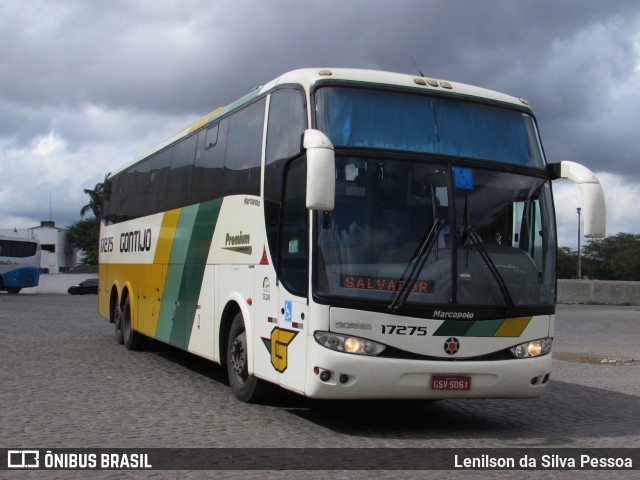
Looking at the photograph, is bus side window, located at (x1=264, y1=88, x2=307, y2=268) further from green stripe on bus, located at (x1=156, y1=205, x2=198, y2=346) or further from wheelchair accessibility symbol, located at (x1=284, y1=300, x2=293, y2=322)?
green stripe on bus, located at (x1=156, y1=205, x2=198, y2=346)

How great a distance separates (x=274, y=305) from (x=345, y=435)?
1.55 m

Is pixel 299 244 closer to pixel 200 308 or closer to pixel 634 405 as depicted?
pixel 200 308

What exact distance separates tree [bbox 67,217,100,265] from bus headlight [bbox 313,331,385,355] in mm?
90418

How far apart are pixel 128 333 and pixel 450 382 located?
955 centimetres

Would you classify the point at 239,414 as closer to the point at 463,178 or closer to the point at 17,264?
the point at 463,178

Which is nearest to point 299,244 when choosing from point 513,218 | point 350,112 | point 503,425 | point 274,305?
point 274,305

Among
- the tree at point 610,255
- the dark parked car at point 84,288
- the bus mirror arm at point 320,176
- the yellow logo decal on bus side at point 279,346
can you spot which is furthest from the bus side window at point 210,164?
the tree at point 610,255

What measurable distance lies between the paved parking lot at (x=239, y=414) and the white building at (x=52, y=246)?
90.0m

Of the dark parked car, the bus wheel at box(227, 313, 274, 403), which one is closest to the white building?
the dark parked car

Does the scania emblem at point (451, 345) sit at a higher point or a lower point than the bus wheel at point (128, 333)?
higher

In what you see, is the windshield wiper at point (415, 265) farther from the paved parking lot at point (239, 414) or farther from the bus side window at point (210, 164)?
the bus side window at point (210, 164)

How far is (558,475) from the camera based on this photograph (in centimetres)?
661

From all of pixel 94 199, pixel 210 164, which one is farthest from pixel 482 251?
pixel 94 199

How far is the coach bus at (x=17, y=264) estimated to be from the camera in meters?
50.9
